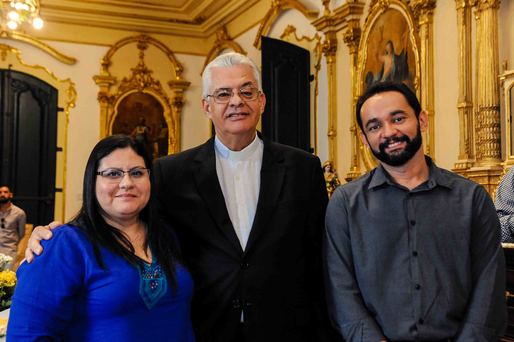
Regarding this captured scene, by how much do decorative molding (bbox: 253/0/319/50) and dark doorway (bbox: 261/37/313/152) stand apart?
54 centimetres

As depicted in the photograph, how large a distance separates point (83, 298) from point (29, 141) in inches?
407

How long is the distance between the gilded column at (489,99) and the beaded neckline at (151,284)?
4.11 metres

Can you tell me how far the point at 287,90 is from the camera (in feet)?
28.4

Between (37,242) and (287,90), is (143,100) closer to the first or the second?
(287,90)

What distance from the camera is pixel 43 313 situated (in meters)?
1.98

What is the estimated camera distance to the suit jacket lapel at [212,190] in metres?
2.59

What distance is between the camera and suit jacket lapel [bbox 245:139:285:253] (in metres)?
2.59

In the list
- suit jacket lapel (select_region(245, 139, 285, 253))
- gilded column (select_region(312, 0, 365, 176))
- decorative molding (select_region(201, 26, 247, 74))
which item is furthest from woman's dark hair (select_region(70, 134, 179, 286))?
decorative molding (select_region(201, 26, 247, 74))

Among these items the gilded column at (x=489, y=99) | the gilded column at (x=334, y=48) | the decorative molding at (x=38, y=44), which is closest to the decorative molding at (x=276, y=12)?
the gilded column at (x=334, y=48)

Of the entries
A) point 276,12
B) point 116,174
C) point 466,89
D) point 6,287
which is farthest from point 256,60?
point 116,174

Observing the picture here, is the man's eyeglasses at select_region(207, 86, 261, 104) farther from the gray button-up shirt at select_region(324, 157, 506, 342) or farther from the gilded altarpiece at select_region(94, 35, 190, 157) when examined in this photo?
the gilded altarpiece at select_region(94, 35, 190, 157)

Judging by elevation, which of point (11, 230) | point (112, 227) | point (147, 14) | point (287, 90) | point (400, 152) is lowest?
point (11, 230)

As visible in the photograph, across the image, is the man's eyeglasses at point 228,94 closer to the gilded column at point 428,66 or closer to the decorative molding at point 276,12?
the gilded column at point 428,66

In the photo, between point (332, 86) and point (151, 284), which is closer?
point (151, 284)
